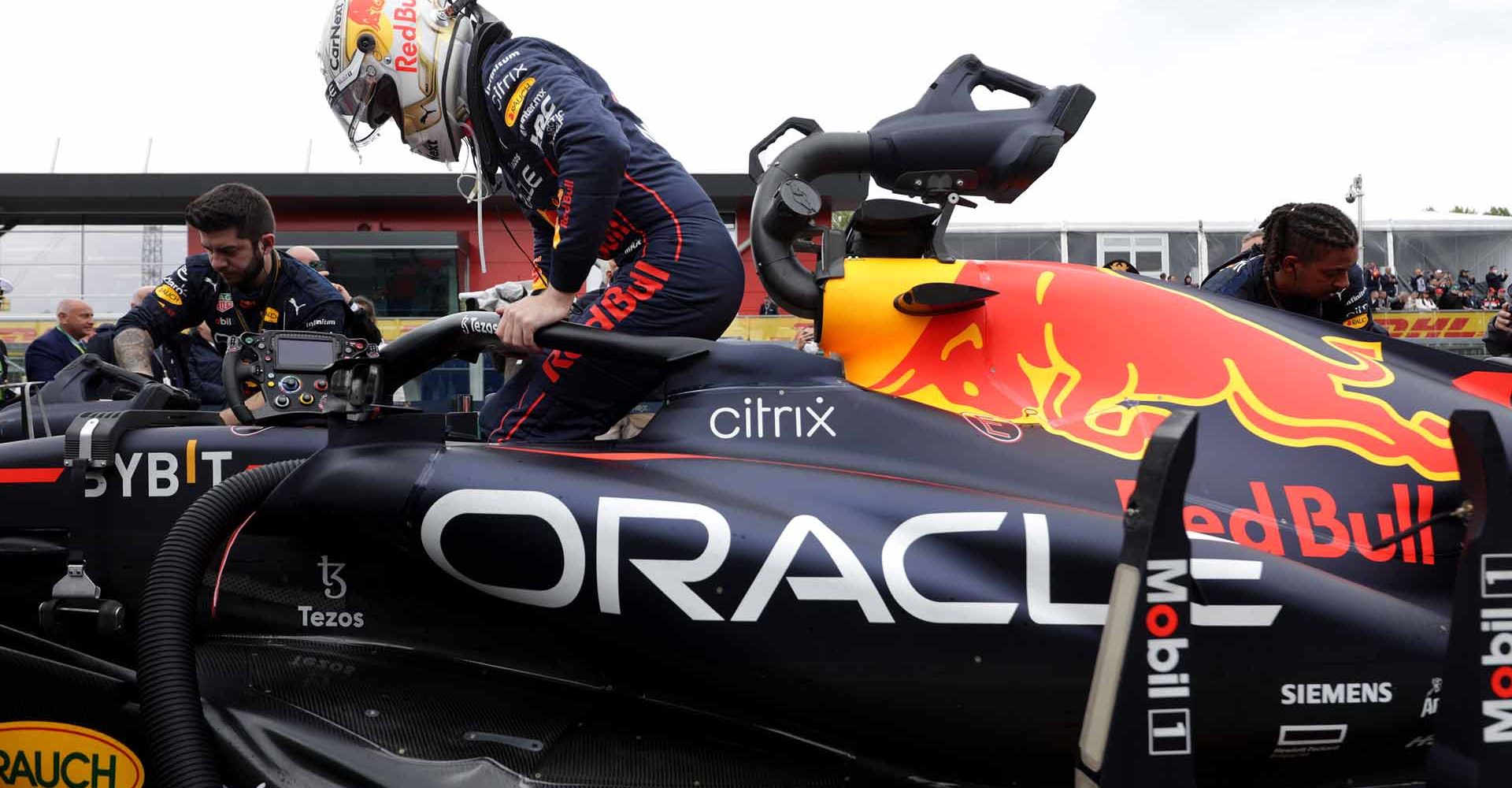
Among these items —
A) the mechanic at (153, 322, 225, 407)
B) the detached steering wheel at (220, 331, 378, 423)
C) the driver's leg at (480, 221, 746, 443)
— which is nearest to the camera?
the detached steering wheel at (220, 331, 378, 423)

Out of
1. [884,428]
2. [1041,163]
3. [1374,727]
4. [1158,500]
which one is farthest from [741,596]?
[1041,163]

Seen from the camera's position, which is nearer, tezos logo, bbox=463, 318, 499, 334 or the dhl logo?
tezos logo, bbox=463, 318, 499, 334

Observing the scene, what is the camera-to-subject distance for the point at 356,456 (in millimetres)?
2150

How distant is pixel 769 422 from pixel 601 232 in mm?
603

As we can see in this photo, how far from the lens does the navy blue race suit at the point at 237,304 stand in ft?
12.4

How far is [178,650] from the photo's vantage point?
1972mm

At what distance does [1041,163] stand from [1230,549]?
1126 millimetres

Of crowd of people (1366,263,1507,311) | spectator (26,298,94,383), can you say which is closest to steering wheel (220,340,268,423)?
spectator (26,298,94,383)

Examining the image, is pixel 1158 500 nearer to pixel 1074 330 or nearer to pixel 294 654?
pixel 1074 330

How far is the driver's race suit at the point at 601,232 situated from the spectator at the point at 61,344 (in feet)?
14.3

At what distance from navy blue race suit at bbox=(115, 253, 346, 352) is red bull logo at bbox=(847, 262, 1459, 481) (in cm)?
230

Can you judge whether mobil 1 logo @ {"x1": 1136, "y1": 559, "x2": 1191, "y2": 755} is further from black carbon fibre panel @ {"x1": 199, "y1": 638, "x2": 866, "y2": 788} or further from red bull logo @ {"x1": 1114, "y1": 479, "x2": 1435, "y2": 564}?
black carbon fibre panel @ {"x1": 199, "y1": 638, "x2": 866, "y2": 788}

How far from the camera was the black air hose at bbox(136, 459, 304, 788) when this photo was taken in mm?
1919

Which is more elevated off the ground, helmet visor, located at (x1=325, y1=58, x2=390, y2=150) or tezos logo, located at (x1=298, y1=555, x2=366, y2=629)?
helmet visor, located at (x1=325, y1=58, x2=390, y2=150)
